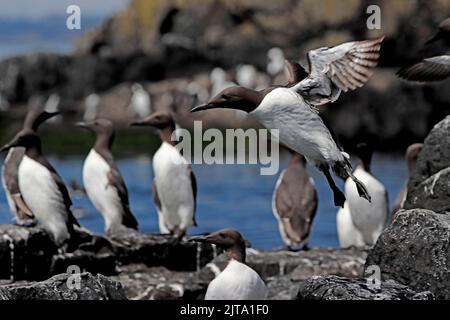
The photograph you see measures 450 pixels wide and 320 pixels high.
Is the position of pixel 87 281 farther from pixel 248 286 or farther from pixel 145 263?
pixel 145 263

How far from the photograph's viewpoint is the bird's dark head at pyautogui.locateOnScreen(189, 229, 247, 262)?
28.1 ft

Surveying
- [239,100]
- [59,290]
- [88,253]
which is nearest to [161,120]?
[88,253]

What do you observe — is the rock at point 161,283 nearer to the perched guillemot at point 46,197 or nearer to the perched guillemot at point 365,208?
the perched guillemot at point 46,197

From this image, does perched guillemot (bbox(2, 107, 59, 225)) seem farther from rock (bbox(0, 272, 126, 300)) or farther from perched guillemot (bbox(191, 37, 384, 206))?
perched guillemot (bbox(191, 37, 384, 206))

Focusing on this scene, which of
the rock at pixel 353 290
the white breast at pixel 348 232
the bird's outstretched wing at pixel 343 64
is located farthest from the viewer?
the white breast at pixel 348 232

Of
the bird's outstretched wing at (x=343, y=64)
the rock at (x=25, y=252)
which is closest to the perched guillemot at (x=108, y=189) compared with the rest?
the rock at (x=25, y=252)

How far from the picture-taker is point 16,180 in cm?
1070

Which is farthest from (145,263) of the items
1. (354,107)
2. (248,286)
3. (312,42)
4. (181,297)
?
(312,42)

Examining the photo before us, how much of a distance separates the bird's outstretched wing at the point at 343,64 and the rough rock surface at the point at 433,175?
151 centimetres

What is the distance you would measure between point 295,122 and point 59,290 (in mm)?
1778

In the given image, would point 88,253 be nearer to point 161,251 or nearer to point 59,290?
point 161,251

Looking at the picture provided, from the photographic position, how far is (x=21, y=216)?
10.5m

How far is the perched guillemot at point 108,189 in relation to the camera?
1159 cm

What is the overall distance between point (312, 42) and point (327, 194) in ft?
44.0
